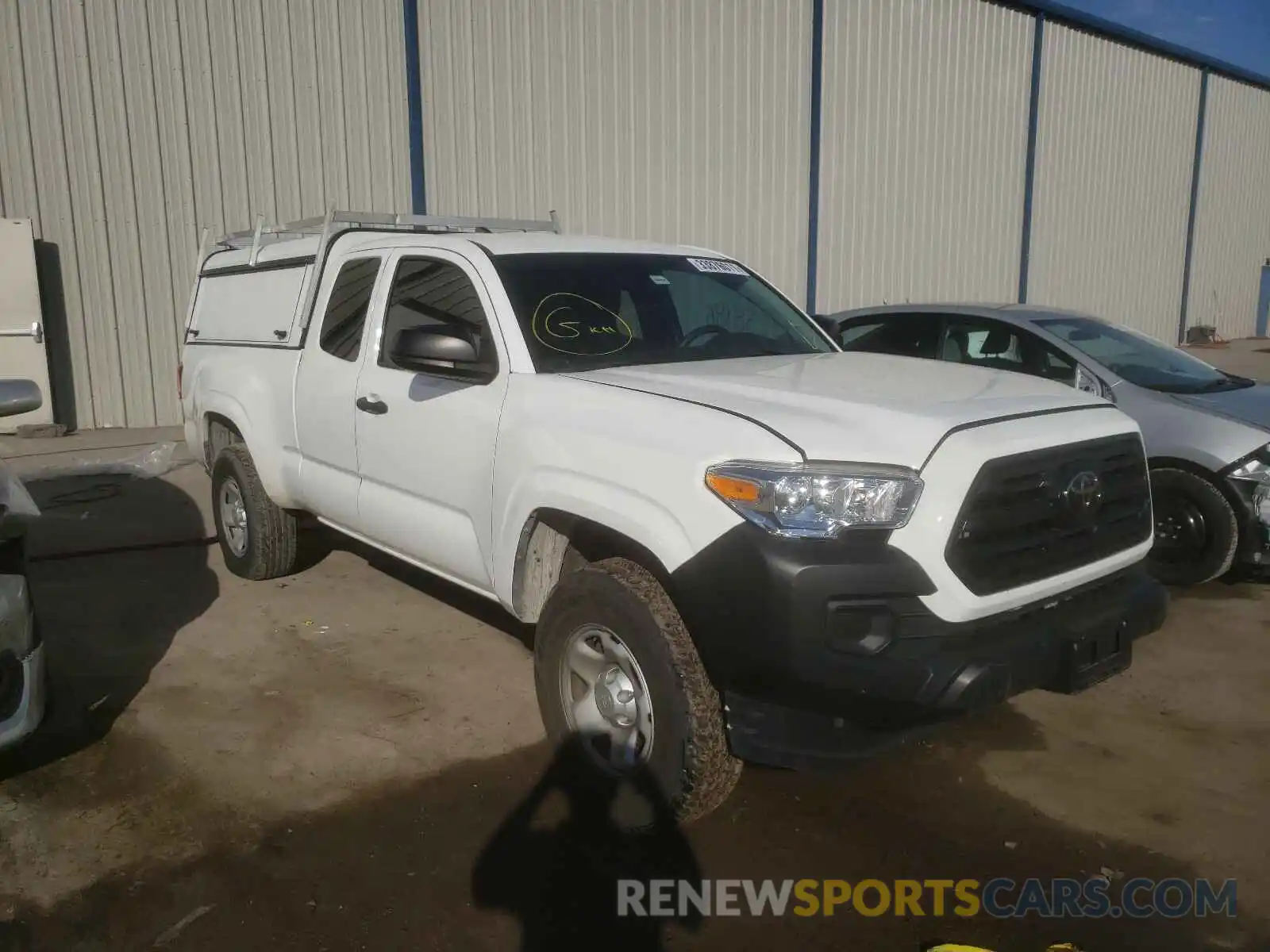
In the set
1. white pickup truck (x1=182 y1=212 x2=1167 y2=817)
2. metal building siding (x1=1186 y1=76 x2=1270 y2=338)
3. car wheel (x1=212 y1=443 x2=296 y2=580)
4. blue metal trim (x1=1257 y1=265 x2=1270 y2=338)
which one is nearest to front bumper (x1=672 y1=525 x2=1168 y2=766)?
white pickup truck (x1=182 y1=212 x2=1167 y2=817)

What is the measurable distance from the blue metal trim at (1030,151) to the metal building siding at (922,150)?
117 millimetres

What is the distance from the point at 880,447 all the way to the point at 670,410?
66cm

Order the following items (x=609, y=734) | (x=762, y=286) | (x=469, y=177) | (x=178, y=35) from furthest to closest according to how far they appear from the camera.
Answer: (x=469, y=177)
(x=178, y=35)
(x=762, y=286)
(x=609, y=734)

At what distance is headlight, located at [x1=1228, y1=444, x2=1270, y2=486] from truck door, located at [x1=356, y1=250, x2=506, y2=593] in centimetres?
400

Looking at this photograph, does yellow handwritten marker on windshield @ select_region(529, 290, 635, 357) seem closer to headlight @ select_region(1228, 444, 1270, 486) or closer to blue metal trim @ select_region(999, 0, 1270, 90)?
headlight @ select_region(1228, 444, 1270, 486)

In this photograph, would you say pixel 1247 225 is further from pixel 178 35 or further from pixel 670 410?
pixel 670 410

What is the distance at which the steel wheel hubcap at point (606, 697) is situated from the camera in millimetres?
3205

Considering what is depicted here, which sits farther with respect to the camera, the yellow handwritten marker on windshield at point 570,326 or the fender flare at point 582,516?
the yellow handwritten marker on windshield at point 570,326

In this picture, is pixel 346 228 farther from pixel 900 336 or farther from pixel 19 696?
pixel 900 336

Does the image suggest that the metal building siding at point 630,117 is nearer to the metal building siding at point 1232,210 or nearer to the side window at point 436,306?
the side window at point 436,306

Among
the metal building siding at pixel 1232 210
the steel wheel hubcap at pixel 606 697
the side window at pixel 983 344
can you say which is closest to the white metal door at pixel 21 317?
the side window at pixel 983 344

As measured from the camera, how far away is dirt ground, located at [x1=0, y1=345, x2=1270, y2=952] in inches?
112

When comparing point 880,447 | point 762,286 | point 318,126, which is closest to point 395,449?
point 762,286

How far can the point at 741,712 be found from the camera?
290 centimetres
